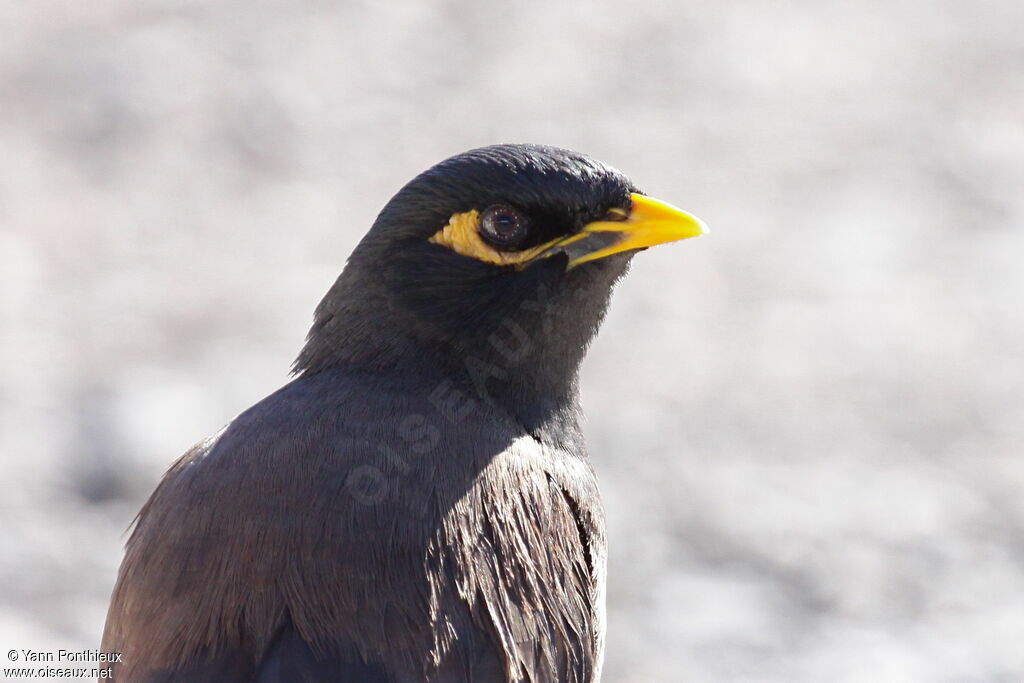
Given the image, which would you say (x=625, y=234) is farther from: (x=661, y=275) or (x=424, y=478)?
(x=661, y=275)

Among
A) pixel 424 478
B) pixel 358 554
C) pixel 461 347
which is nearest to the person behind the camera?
pixel 358 554

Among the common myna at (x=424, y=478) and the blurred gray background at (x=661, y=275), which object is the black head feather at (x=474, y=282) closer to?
the common myna at (x=424, y=478)

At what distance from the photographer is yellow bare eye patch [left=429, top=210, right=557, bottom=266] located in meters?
4.03

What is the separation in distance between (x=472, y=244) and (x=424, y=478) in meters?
0.67

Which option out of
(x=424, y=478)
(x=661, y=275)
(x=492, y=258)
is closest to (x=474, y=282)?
(x=492, y=258)

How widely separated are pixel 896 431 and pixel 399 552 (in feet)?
15.3

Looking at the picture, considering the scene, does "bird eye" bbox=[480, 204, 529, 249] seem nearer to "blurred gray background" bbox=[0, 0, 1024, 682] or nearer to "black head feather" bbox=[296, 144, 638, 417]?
"black head feather" bbox=[296, 144, 638, 417]

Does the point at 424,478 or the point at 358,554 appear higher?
the point at 424,478

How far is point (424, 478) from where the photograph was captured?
12.2ft

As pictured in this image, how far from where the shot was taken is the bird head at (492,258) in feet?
13.1

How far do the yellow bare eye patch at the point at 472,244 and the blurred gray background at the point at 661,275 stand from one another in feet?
8.48

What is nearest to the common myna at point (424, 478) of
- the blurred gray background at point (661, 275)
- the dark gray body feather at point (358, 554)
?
the dark gray body feather at point (358, 554)

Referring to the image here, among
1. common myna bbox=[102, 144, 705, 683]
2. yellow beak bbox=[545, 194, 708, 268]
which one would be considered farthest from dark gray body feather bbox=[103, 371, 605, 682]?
yellow beak bbox=[545, 194, 708, 268]

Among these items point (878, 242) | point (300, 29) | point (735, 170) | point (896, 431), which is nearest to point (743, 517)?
point (896, 431)
